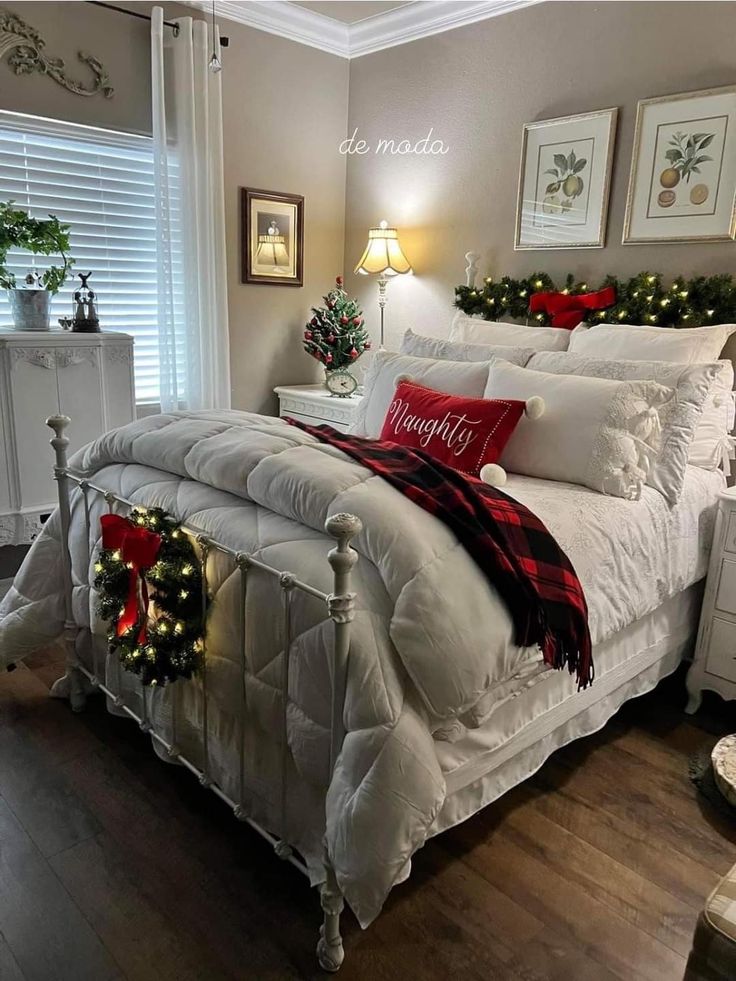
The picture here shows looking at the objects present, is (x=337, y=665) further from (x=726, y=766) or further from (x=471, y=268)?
(x=471, y=268)

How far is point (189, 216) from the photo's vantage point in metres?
3.54

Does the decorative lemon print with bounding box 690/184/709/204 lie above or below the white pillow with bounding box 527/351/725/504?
above

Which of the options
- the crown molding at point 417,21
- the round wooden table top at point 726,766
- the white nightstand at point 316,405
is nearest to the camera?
the round wooden table top at point 726,766

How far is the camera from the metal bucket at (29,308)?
305cm

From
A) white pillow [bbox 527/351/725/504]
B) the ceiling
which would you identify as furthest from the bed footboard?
the ceiling

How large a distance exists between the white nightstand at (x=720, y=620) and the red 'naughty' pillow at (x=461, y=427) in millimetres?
734

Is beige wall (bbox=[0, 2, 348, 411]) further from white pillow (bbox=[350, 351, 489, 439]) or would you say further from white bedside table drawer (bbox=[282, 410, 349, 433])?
white pillow (bbox=[350, 351, 489, 439])

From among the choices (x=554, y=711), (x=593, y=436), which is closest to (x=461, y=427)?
(x=593, y=436)

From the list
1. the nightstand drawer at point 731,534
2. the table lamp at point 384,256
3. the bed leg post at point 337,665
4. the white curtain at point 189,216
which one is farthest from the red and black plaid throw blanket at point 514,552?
the table lamp at point 384,256

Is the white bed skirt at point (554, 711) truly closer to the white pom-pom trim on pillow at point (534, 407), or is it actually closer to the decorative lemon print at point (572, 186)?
the white pom-pom trim on pillow at point (534, 407)

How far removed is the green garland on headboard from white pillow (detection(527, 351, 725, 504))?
39 centimetres


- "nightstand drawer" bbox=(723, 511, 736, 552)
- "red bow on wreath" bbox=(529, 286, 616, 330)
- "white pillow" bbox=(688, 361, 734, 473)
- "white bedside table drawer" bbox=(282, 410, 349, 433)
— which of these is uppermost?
"red bow on wreath" bbox=(529, 286, 616, 330)

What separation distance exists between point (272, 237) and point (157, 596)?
9.15 ft

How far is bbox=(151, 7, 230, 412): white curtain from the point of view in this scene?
3.38 meters
